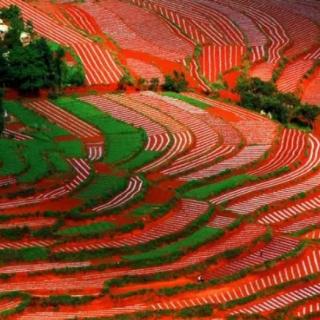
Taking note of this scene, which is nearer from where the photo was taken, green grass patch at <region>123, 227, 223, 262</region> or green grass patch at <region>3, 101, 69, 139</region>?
green grass patch at <region>123, 227, 223, 262</region>

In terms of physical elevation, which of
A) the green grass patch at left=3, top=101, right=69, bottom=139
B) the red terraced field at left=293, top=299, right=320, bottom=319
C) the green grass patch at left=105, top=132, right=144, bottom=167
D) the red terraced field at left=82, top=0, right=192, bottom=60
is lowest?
the green grass patch at left=3, top=101, right=69, bottom=139

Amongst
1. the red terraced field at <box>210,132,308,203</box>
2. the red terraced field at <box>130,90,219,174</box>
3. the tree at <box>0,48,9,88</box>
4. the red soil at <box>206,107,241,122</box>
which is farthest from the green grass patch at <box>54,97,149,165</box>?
the red soil at <box>206,107,241,122</box>

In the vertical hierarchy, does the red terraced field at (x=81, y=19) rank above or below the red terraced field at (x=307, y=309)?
below

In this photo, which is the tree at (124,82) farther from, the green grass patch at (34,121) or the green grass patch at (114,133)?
the green grass patch at (34,121)

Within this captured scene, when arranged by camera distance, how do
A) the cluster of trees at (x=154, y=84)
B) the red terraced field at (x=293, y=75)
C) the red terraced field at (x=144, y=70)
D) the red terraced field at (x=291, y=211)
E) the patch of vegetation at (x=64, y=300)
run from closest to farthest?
the patch of vegetation at (x=64, y=300) < the red terraced field at (x=291, y=211) < the cluster of trees at (x=154, y=84) < the red terraced field at (x=144, y=70) < the red terraced field at (x=293, y=75)

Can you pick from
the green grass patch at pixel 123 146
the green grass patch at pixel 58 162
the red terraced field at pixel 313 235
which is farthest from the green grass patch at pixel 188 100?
the red terraced field at pixel 313 235

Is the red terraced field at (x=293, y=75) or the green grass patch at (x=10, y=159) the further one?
the red terraced field at (x=293, y=75)

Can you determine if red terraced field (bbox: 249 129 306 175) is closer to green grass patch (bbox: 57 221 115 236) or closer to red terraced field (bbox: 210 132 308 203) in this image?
red terraced field (bbox: 210 132 308 203)

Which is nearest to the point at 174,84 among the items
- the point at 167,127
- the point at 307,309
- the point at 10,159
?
the point at 167,127
